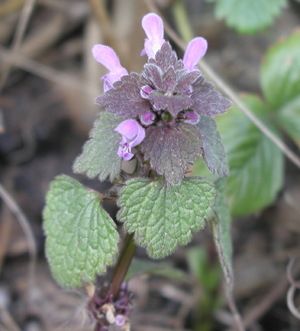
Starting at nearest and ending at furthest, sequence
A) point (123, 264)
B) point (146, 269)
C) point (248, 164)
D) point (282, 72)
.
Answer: point (123, 264), point (146, 269), point (248, 164), point (282, 72)

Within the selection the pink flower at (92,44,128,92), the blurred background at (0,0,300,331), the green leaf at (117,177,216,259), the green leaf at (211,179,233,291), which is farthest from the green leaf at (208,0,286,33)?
the green leaf at (117,177,216,259)

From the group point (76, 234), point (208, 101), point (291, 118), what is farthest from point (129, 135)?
point (291, 118)

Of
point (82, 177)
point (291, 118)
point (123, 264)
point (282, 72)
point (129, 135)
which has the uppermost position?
point (129, 135)

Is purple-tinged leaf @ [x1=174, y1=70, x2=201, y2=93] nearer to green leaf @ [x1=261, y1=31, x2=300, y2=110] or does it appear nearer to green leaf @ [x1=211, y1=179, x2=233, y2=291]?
green leaf @ [x1=211, y1=179, x2=233, y2=291]

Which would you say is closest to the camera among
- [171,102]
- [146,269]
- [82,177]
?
[171,102]

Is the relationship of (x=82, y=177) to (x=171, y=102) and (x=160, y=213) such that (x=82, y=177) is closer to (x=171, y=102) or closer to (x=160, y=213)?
(x=160, y=213)

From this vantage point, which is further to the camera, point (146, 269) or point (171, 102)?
point (146, 269)

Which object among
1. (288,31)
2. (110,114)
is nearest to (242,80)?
(288,31)

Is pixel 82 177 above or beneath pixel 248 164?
above
